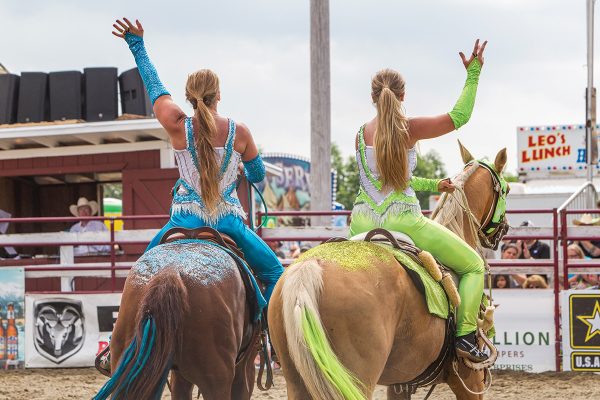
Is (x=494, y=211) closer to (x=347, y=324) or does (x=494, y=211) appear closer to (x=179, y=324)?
(x=347, y=324)

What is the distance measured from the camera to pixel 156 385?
163 inches

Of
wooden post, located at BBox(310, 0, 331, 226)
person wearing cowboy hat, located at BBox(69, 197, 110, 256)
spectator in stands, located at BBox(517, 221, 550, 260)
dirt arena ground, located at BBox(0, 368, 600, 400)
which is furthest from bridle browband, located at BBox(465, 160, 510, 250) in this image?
person wearing cowboy hat, located at BBox(69, 197, 110, 256)

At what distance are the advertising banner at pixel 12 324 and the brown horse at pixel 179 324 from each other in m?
6.67

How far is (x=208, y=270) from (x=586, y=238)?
20.3 ft

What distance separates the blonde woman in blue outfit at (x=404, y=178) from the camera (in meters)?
4.60

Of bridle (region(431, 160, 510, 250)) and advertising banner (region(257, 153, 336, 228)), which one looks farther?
advertising banner (region(257, 153, 336, 228))

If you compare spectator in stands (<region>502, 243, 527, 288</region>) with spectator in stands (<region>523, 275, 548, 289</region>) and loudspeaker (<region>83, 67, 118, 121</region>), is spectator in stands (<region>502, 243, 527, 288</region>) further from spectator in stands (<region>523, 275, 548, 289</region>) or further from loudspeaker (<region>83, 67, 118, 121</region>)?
loudspeaker (<region>83, 67, 118, 121</region>)

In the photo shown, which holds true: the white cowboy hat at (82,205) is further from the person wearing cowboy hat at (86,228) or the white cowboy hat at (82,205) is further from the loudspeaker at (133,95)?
the loudspeaker at (133,95)

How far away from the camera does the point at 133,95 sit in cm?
1383

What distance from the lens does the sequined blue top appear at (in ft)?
16.0

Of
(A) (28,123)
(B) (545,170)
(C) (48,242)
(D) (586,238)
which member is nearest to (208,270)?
(D) (586,238)

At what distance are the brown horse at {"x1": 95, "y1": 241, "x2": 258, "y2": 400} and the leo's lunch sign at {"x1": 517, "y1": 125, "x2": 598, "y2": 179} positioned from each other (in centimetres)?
1961

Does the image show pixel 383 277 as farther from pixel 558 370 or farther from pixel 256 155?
pixel 558 370

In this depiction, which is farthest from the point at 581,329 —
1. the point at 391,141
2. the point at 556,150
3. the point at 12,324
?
the point at 556,150
